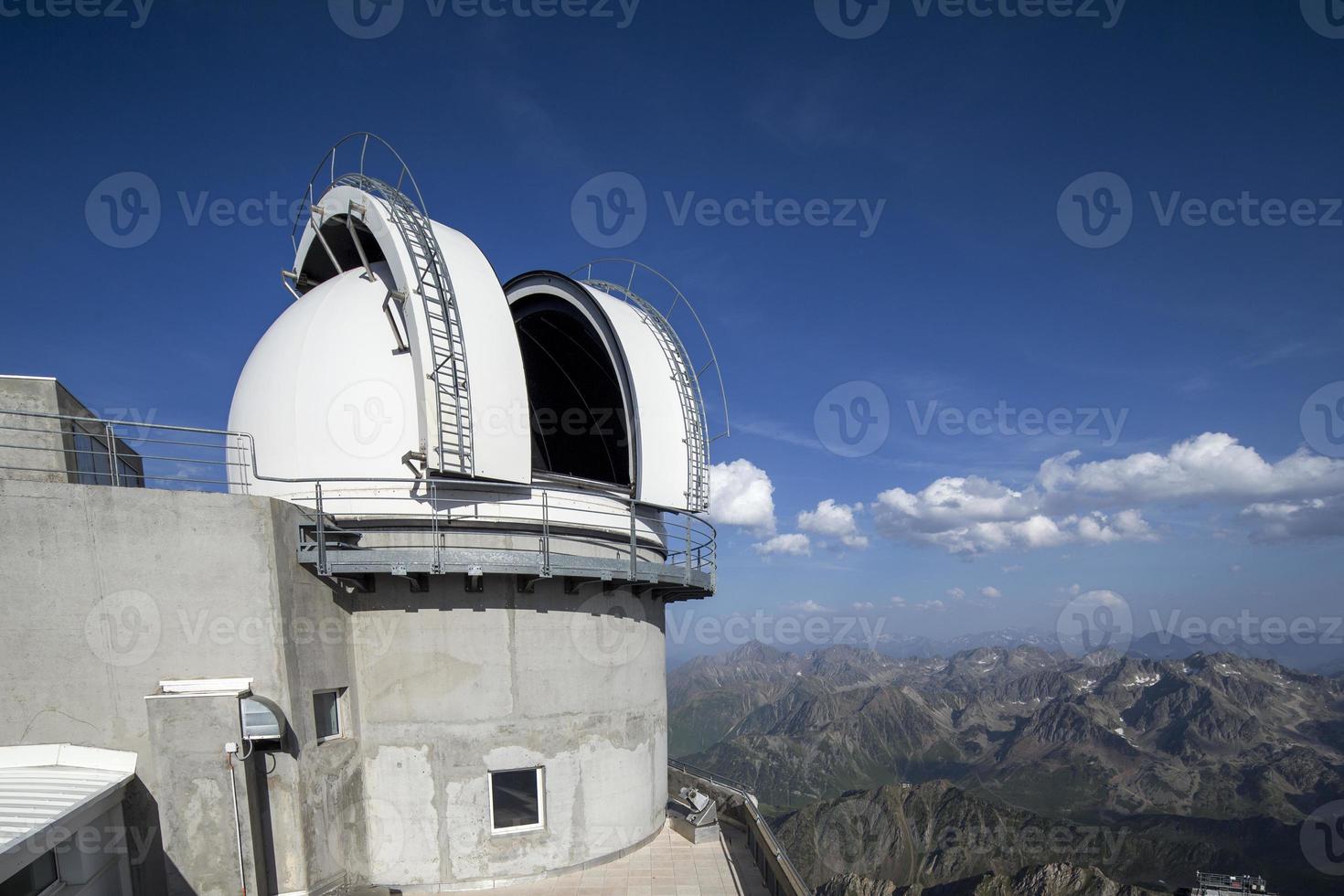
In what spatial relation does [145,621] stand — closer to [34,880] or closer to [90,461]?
[34,880]

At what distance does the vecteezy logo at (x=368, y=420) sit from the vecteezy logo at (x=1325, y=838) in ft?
661

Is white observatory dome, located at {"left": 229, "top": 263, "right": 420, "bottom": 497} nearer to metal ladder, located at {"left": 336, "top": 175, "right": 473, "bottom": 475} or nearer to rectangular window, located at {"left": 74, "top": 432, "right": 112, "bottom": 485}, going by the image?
metal ladder, located at {"left": 336, "top": 175, "right": 473, "bottom": 475}

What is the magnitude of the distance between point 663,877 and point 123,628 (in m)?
9.06

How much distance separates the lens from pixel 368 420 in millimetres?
12117

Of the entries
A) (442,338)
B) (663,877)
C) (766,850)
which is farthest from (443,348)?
(766,850)

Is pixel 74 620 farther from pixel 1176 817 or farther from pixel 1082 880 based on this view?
pixel 1176 817

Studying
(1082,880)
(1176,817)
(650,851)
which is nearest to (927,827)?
(1176,817)

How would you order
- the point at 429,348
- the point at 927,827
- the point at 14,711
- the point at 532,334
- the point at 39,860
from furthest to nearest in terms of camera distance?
1. the point at 927,827
2. the point at 532,334
3. the point at 429,348
4. the point at 14,711
5. the point at 39,860

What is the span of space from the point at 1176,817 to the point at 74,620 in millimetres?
234639

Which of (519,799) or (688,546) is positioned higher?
(688,546)

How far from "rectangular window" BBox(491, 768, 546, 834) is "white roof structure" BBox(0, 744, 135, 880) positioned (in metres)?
5.24

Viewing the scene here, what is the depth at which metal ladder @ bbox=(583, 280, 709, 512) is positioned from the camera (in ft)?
50.6

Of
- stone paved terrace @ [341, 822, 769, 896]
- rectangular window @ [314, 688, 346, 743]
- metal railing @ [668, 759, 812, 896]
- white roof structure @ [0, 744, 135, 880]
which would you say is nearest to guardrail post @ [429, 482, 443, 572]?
rectangular window @ [314, 688, 346, 743]

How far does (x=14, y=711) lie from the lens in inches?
349
